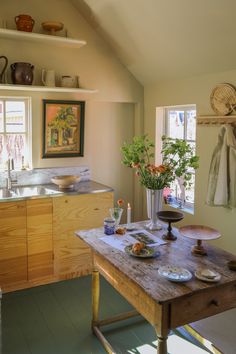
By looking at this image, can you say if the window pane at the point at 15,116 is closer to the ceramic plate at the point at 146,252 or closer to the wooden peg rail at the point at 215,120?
the wooden peg rail at the point at 215,120

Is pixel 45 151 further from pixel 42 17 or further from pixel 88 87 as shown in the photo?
pixel 42 17

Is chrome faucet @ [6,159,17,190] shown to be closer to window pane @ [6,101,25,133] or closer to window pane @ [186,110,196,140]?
window pane @ [6,101,25,133]

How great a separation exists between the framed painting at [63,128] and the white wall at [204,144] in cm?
98

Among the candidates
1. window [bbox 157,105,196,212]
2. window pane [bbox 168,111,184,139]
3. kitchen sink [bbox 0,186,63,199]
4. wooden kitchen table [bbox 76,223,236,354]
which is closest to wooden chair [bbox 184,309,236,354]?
wooden kitchen table [bbox 76,223,236,354]

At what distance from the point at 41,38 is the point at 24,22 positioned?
19 centimetres

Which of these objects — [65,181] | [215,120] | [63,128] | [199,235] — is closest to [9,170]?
[65,181]

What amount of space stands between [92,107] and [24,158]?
904 mm

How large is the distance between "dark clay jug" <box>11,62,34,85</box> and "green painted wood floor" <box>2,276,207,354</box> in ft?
6.16

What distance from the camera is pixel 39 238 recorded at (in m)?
3.22

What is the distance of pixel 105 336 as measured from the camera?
2541 mm

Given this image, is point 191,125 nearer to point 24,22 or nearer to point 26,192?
point 26,192

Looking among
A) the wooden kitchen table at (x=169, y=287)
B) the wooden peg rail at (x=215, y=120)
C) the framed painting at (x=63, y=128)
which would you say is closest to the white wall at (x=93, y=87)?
the framed painting at (x=63, y=128)

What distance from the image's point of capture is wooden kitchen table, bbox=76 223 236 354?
5.32 ft

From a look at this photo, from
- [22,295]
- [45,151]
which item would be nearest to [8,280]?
[22,295]
